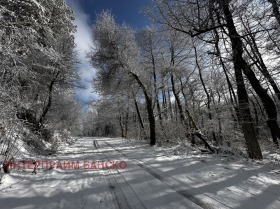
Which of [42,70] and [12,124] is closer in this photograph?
[12,124]

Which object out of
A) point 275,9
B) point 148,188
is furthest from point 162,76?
point 148,188

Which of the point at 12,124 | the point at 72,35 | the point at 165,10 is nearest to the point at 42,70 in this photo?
the point at 72,35

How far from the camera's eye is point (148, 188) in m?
4.32

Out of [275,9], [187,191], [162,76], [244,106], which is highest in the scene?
[162,76]

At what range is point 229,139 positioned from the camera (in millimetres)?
12758

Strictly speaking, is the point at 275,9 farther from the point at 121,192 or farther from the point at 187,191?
the point at 121,192

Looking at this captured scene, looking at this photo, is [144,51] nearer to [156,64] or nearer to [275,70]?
[156,64]

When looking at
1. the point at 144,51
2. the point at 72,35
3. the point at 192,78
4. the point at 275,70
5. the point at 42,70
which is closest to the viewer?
the point at 275,70

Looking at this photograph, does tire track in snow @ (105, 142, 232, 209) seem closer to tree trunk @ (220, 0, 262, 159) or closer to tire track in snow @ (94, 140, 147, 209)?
tire track in snow @ (94, 140, 147, 209)

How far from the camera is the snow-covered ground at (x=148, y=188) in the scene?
140 inches

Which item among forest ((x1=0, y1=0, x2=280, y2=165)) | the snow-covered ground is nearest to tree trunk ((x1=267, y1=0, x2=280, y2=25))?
forest ((x1=0, y1=0, x2=280, y2=165))

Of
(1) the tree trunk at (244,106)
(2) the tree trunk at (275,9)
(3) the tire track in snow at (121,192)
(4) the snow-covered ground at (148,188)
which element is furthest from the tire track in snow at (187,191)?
(2) the tree trunk at (275,9)

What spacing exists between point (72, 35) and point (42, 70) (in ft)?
10.3

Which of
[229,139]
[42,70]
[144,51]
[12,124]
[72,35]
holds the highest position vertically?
[144,51]
